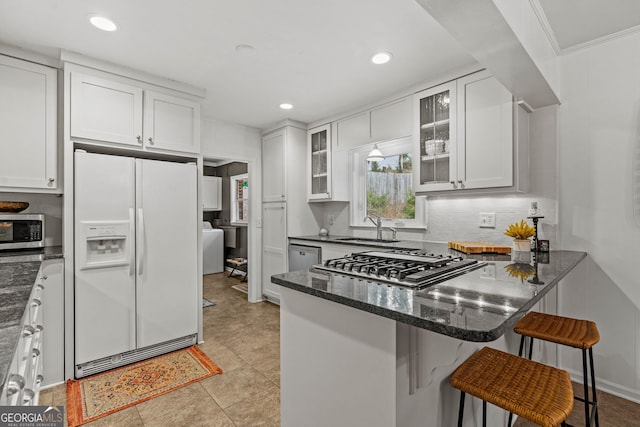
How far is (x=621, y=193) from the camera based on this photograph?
7.00ft

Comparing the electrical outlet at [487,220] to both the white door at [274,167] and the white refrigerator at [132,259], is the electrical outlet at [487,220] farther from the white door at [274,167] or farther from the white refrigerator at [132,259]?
the white refrigerator at [132,259]

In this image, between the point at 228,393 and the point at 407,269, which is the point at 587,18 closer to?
the point at 407,269

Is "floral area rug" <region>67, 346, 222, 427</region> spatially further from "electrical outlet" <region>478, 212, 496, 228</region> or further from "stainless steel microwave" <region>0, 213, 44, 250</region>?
"electrical outlet" <region>478, 212, 496, 228</region>

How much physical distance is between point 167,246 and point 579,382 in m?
3.39

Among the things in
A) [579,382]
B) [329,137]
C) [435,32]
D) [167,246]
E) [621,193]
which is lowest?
[579,382]

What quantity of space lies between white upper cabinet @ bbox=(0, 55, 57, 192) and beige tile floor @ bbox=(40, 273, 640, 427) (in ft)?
5.01

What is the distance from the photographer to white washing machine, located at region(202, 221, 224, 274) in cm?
620

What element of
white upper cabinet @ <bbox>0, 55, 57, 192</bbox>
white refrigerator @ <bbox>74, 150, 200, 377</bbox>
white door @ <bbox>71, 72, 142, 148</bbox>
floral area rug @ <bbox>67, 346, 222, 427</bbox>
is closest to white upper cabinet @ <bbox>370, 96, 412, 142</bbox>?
white refrigerator @ <bbox>74, 150, 200, 377</bbox>

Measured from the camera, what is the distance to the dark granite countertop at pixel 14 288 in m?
0.81

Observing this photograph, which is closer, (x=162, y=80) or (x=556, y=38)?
(x=556, y=38)

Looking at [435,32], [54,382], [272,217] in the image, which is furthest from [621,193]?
[54,382]

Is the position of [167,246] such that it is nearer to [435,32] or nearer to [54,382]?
[54,382]

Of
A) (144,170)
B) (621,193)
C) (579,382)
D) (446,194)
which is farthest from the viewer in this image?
(446,194)

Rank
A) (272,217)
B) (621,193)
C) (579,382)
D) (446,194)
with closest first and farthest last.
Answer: (621,193)
(579,382)
(446,194)
(272,217)
